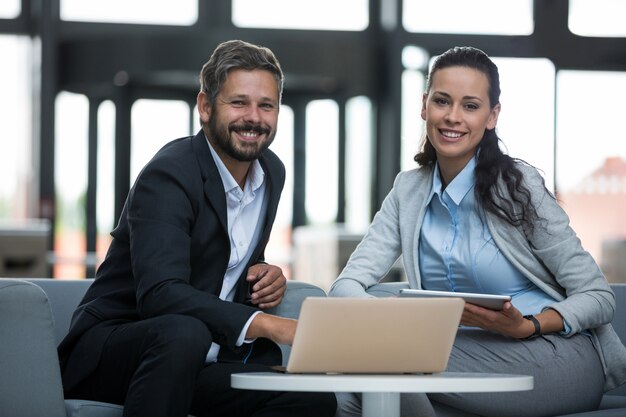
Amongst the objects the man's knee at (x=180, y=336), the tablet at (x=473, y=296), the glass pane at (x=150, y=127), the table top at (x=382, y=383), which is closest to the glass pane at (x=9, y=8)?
the glass pane at (x=150, y=127)

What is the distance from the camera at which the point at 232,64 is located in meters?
2.65

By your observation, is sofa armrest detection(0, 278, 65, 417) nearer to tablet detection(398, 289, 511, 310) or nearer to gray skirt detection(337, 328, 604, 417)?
gray skirt detection(337, 328, 604, 417)

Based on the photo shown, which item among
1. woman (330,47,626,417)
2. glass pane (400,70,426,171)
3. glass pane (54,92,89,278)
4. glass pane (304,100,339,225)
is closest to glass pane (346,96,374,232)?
glass pane (304,100,339,225)

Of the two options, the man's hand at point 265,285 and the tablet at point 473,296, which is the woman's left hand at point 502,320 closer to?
the tablet at point 473,296

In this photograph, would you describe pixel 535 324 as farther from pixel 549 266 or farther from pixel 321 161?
pixel 321 161

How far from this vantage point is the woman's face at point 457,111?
275 centimetres

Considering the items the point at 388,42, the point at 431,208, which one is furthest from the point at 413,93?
the point at 431,208

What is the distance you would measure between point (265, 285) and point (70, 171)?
27.0 ft

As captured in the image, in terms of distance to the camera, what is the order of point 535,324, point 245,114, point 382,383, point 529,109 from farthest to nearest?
point 529,109 → point 245,114 → point 535,324 → point 382,383

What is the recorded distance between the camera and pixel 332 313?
186 centimetres

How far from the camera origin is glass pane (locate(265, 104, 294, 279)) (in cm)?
1091

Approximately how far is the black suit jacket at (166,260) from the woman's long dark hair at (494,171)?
61cm

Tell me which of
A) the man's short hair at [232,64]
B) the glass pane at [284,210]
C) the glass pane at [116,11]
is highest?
the glass pane at [116,11]

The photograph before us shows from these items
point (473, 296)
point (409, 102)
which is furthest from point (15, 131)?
point (473, 296)
